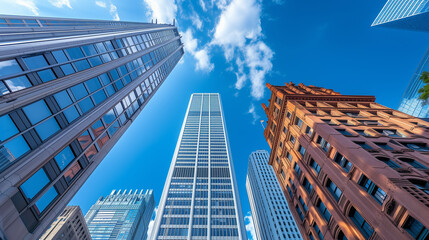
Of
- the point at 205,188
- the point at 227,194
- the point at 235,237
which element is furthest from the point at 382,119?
the point at 205,188

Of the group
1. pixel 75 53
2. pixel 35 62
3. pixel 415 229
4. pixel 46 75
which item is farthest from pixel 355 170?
pixel 75 53

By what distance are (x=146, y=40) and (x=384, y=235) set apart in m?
50.6

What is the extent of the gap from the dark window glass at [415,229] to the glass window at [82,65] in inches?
1243

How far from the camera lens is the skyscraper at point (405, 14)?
60403mm

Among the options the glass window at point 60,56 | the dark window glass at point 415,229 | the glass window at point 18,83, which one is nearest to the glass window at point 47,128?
the glass window at point 18,83

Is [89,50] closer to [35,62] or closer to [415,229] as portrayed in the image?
[35,62]

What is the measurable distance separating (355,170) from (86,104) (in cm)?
2800

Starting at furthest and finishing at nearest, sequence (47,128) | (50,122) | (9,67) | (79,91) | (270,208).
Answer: (270,208)
(79,91)
(50,122)
(47,128)
(9,67)

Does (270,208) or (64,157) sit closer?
(64,157)

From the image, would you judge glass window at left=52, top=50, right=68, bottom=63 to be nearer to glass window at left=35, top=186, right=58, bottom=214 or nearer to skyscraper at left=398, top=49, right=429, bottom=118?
glass window at left=35, top=186, right=58, bottom=214

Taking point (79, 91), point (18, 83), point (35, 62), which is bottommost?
point (79, 91)

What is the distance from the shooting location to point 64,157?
43.8 ft

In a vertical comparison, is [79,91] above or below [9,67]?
below

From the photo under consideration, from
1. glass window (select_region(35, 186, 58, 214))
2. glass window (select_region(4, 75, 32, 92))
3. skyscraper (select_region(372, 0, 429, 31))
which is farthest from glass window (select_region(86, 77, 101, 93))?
skyscraper (select_region(372, 0, 429, 31))
